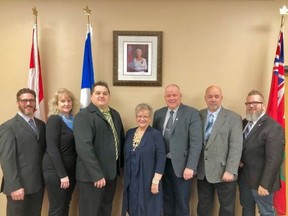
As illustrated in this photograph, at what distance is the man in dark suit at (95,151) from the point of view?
6.66ft

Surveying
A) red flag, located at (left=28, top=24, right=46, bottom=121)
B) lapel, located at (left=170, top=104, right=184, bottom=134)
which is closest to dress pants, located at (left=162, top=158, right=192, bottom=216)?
lapel, located at (left=170, top=104, right=184, bottom=134)

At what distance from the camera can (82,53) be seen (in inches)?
108

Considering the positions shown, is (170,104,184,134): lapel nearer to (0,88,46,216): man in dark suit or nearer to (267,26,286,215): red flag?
(267,26,286,215): red flag

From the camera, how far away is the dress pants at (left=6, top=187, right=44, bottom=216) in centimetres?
206

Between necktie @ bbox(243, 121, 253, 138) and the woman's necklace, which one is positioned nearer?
the woman's necklace

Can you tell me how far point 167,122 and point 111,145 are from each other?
1.94ft

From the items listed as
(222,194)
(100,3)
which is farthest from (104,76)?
(222,194)

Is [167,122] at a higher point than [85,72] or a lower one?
lower

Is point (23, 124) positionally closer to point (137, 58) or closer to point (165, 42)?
point (137, 58)

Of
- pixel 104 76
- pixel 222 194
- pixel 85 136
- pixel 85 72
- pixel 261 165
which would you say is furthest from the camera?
pixel 104 76

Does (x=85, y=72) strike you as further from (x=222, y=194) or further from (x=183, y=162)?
(x=222, y=194)

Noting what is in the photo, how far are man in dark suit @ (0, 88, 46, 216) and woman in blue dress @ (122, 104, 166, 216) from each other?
763mm

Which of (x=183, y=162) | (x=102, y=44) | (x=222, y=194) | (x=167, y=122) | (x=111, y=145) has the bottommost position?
(x=222, y=194)

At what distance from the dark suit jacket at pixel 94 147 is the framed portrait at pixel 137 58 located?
71 centimetres
